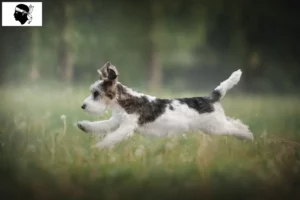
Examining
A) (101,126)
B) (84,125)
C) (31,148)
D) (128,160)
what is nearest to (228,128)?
(128,160)

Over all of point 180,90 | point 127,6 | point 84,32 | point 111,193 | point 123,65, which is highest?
point 127,6

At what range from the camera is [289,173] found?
2891mm

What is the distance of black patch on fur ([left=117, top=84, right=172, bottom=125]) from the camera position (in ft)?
8.75

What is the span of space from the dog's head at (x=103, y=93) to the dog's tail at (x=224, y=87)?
70 cm

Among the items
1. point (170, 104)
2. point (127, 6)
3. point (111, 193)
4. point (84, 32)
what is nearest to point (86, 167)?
point (111, 193)

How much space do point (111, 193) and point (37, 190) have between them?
52 centimetres

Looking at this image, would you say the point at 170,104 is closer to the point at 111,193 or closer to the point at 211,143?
the point at 211,143

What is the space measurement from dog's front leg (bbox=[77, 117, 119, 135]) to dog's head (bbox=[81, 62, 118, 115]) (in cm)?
9

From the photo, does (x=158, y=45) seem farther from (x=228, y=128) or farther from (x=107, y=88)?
(x=228, y=128)

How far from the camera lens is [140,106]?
268cm

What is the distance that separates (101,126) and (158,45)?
28.6 inches

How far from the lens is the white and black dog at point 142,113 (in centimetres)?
264

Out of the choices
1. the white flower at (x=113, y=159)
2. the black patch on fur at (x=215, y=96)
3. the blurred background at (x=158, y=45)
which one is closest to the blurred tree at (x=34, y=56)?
the blurred background at (x=158, y=45)

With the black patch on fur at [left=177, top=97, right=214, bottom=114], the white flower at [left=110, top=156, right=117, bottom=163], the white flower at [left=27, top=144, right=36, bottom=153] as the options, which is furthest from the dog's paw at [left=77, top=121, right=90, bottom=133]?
the black patch on fur at [left=177, top=97, right=214, bottom=114]
